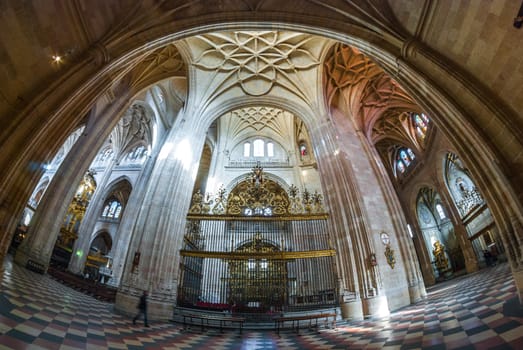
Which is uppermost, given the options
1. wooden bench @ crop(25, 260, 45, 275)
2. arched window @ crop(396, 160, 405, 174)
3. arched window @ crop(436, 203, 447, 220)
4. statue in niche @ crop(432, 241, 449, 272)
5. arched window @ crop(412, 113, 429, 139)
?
arched window @ crop(412, 113, 429, 139)

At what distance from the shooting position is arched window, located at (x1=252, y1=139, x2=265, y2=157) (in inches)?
858

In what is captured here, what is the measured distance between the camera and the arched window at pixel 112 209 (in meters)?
25.4

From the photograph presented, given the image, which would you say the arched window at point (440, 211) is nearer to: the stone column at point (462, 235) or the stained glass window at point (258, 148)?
the stone column at point (462, 235)

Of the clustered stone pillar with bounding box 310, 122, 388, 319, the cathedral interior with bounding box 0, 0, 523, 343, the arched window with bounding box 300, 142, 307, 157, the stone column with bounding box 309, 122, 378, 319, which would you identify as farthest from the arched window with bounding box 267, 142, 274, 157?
the clustered stone pillar with bounding box 310, 122, 388, 319

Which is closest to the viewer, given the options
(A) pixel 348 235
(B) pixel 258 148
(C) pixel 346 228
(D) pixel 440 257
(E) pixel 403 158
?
(A) pixel 348 235

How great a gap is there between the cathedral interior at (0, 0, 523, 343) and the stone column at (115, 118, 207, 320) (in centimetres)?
6

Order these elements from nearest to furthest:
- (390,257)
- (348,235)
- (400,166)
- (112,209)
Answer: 1. (390,257)
2. (348,235)
3. (400,166)
4. (112,209)

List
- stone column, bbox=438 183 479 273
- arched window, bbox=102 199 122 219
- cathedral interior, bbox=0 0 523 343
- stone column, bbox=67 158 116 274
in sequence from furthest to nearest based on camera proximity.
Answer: arched window, bbox=102 199 122 219, stone column, bbox=67 158 116 274, stone column, bbox=438 183 479 273, cathedral interior, bbox=0 0 523 343

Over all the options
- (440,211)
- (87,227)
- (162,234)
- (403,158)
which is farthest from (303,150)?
(87,227)

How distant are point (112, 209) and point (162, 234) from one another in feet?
71.0

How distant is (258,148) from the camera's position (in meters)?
22.2

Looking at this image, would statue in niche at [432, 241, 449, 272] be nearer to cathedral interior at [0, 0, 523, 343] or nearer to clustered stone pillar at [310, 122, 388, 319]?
cathedral interior at [0, 0, 523, 343]

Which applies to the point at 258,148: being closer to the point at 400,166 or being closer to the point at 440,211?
the point at 400,166

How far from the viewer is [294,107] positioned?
48.0ft
